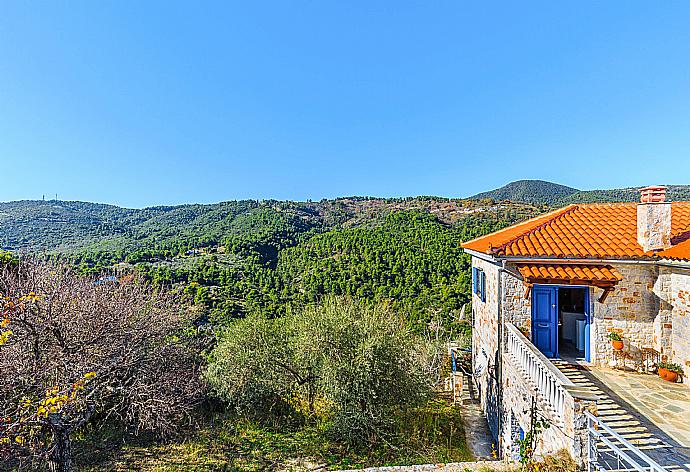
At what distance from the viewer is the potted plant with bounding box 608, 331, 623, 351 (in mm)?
9234

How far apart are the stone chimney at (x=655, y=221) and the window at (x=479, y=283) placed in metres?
4.50

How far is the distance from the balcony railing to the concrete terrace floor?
3.79ft

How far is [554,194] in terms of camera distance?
160ft

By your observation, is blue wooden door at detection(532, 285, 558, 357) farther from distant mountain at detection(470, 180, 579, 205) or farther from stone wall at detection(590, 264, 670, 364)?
distant mountain at detection(470, 180, 579, 205)

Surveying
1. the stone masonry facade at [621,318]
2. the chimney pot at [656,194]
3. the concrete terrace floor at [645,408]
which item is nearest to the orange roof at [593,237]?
the stone masonry facade at [621,318]

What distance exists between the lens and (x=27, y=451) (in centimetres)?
1046

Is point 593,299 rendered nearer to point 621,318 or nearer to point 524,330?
point 621,318

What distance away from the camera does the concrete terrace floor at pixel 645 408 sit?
5.87 metres

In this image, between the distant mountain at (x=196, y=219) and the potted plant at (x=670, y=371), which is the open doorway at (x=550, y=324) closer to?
the potted plant at (x=670, y=371)

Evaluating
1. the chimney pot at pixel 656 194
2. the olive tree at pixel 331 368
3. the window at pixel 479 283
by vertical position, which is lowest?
the olive tree at pixel 331 368

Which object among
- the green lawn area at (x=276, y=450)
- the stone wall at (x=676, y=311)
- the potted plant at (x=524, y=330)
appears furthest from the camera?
the green lawn area at (x=276, y=450)

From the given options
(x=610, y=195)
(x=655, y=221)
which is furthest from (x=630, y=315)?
(x=610, y=195)

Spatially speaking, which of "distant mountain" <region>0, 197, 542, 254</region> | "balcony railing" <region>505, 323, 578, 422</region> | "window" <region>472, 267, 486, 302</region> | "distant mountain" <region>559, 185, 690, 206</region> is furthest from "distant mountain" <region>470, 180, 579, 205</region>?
"balcony railing" <region>505, 323, 578, 422</region>

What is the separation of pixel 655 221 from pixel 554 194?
149ft
